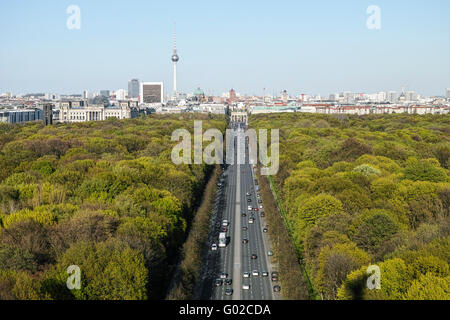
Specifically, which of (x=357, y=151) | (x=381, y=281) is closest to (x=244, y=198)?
(x=357, y=151)

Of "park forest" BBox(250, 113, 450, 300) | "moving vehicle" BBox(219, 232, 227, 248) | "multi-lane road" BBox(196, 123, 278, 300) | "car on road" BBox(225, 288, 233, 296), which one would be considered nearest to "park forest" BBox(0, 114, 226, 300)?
"multi-lane road" BBox(196, 123, 278, 300)

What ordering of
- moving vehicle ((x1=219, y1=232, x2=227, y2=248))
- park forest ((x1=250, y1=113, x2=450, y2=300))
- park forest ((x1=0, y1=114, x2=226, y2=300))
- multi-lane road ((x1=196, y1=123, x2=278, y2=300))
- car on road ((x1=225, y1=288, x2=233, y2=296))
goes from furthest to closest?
moving vehicle ((x1=219, y1=232, x2=227, y2=248)), multi-lane road ((x1=196, y1=123, x2=278, y2=300)), car on road ((x1=225, y1=288, x2=233, y2=296)), park forest ((x1=250, y1=113, x2=450, y2=300)), park forest ((x1=0, y1=114, x2=226, y2=300))

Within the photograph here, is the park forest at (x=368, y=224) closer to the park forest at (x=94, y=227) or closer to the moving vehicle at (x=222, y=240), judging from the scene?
the moving vehicle at (x=222, y=240)

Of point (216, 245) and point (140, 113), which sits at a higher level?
point (140, 113)

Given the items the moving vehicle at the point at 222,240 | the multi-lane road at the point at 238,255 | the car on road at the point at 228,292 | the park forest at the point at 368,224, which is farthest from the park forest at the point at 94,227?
the park forest at the point at 368,224

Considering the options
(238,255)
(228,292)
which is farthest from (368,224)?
(238,255)

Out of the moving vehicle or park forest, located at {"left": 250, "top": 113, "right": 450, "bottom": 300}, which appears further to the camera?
the moving vehicle

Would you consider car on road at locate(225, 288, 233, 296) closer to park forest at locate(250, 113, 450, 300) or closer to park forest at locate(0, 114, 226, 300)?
park forest at locate(0, 114, 226, 300)
